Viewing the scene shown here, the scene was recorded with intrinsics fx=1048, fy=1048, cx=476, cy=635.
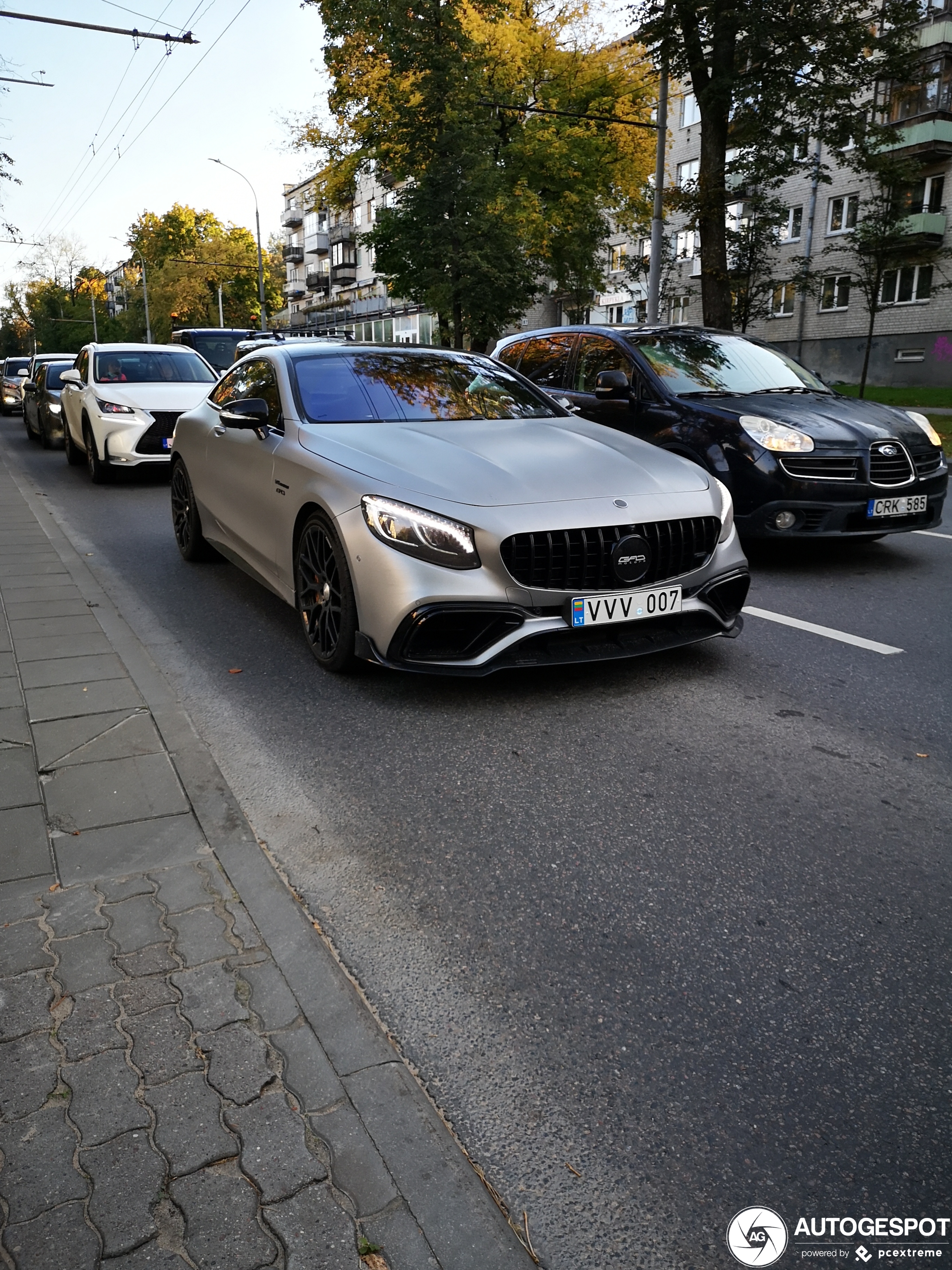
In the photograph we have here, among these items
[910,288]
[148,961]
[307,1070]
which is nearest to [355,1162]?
[307,1070]

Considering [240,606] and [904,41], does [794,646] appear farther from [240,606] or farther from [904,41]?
[904,41]

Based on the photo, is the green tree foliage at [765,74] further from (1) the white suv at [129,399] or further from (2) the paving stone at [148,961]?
(2) the paving stone at [148,961]

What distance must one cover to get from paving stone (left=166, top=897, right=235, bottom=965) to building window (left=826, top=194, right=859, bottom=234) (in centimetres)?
4248

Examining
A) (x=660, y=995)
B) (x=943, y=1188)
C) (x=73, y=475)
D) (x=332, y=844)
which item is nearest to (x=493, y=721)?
(x=332, y=844)

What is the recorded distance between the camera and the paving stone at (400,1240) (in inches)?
69.0

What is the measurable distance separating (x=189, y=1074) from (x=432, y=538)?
2.53 meters

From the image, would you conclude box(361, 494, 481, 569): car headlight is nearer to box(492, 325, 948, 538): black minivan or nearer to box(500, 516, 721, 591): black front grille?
box(500, 516, 721, 591): black front grille

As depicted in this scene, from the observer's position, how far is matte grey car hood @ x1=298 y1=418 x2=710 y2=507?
176 inches

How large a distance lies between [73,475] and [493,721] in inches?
454

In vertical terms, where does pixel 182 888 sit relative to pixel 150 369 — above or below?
below

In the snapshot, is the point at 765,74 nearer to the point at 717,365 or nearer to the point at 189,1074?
the point at 717,365

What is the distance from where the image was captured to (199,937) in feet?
8.75

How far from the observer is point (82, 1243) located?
1769mm

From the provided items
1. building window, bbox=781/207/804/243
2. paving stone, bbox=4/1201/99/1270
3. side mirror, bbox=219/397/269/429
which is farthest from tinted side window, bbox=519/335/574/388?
building window, bbox=781/207/804/243
